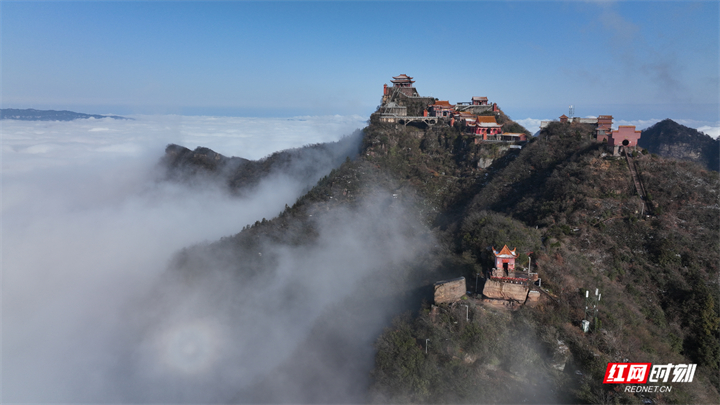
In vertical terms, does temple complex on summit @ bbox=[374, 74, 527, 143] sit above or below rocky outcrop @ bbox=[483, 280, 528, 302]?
above

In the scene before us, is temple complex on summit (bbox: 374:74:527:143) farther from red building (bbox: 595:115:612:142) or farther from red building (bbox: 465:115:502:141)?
red building (bbox: 595:115:612:142)

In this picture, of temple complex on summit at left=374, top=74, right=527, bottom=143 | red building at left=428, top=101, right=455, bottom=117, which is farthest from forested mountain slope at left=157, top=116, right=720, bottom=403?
red building at left=428, top=101, right=455, bottom=117

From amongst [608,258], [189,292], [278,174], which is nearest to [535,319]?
[608,258]

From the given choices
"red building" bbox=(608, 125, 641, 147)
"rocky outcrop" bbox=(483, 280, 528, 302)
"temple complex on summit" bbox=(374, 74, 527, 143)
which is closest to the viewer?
"rocky outcrop" bbox=(483, 280, 528, 302)

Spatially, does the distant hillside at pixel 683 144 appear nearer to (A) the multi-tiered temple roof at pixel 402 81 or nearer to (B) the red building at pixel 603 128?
(B) the red building at pixel 603 128

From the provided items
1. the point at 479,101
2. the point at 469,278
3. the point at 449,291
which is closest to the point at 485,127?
the point at 479,101

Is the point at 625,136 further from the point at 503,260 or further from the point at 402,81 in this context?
the point at 402,81

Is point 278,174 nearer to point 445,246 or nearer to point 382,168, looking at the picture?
point 382,168
